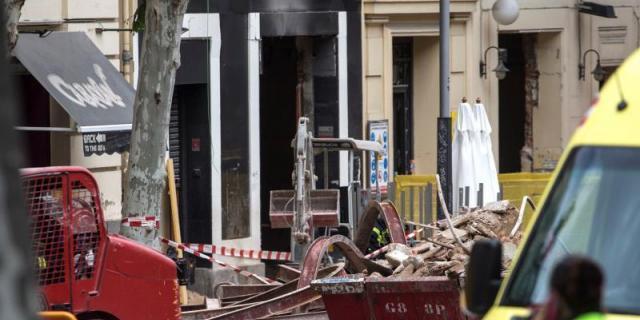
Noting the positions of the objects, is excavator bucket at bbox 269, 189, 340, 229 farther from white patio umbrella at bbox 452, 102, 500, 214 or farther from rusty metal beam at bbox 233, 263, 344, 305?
rusty metal beam at bbox 233, 263, 344, 305

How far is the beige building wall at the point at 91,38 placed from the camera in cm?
1828

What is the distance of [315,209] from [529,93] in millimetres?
11072

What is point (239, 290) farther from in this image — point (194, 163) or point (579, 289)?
point (579, 289)

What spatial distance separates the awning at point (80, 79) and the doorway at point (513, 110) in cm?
1180

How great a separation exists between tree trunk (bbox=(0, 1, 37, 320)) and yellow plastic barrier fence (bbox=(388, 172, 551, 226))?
17.6 m

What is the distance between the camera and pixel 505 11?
26203 mm

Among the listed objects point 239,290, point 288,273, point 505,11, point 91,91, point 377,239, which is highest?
point 505,11

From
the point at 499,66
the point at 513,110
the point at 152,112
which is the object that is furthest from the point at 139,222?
the point at 513,110

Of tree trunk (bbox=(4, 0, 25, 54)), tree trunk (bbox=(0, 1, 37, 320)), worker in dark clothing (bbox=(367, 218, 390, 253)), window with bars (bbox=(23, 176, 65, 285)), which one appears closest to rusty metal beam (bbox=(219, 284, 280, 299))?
worker in dark clothing (bbox=(367, 218, 390, 253))

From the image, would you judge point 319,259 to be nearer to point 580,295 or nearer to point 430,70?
point 580,295

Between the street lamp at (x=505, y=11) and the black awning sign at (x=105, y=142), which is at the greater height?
the street lamp at (x=505, y=11)

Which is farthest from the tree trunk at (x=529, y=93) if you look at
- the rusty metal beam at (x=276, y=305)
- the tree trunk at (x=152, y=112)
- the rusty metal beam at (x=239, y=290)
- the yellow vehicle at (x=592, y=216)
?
the yellow vehicle at (x=592, y=216)

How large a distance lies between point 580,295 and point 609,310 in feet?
3.48

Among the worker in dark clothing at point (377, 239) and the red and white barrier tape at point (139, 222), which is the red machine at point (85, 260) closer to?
the red and white barrier tape at point (139, 222)
